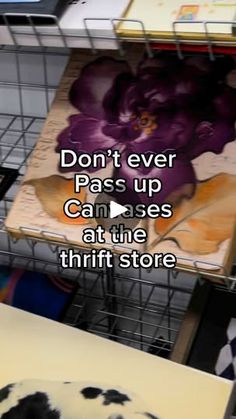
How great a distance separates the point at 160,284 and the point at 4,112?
427 mm

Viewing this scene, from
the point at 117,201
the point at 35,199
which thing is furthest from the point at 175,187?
the point at 35,199

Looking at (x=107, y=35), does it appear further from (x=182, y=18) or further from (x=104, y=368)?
(x=104, y=368)

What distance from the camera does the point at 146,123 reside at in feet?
2.70

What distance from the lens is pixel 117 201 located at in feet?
2.53

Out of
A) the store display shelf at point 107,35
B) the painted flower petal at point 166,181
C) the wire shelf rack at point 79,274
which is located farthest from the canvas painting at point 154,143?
the wire shelf rack at point 79,274

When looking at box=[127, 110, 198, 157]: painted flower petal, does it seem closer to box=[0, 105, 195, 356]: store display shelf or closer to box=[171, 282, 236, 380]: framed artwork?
box=[171, 282, 236, 380]: framed artwork

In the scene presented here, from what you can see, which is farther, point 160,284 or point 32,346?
point 160,284

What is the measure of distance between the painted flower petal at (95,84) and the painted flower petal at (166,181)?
0.11 metres

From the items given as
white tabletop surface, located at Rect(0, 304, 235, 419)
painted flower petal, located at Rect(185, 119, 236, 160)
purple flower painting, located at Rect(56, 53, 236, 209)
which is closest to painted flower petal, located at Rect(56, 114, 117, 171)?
purple flower painting, located at Rect(56, 53, 236, 209)

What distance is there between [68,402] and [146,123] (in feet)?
1.19

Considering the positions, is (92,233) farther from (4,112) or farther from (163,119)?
(4,112)

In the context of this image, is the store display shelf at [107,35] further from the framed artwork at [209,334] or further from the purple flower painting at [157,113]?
the framed artwork at [209,334]

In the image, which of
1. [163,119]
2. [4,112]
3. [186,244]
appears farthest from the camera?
[4,112]

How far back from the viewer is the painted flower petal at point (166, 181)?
76cm
